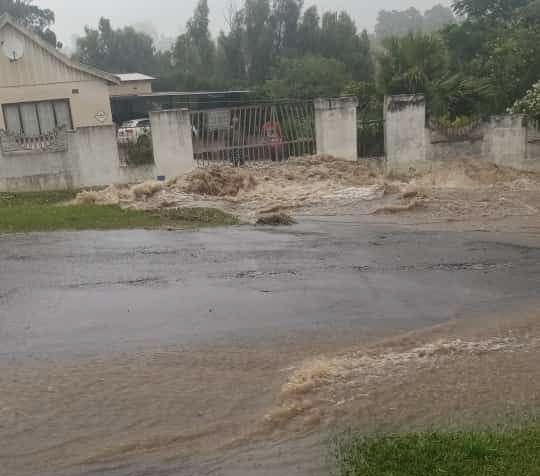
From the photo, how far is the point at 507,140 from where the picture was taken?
18078mm

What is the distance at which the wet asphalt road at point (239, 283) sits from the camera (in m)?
7.90

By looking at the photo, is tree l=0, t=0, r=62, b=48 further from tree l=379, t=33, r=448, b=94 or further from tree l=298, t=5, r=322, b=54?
tree l=379, t=33, r=448, b=94

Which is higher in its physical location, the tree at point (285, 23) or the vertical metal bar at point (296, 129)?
the tree at point (285, 23)

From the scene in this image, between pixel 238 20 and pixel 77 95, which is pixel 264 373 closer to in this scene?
pixel 77 95

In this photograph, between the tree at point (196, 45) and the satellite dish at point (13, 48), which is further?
the tree at point (196, 45)

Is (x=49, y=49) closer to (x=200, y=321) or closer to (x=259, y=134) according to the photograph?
(x=259, y=134)

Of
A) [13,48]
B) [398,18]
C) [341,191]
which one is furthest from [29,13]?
[398,18]

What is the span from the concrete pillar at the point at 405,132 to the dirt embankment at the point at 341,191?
0.41 metres

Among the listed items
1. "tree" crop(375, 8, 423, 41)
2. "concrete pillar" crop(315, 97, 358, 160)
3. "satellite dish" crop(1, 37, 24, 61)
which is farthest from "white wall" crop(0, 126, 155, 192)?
"tree" crop(375, 8, 423, 41)

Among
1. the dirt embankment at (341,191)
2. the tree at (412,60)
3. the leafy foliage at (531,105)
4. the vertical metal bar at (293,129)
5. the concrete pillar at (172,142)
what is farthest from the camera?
the tree at (412,60)

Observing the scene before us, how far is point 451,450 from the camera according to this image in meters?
4.91

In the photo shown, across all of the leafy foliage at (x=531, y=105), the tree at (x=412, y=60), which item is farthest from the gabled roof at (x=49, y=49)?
the leafy foliage at (x=531, y=105)

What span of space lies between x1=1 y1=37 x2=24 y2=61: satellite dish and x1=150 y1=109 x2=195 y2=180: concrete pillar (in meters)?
8.79

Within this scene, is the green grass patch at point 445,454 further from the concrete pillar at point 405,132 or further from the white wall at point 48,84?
the white wall at point 48,84
